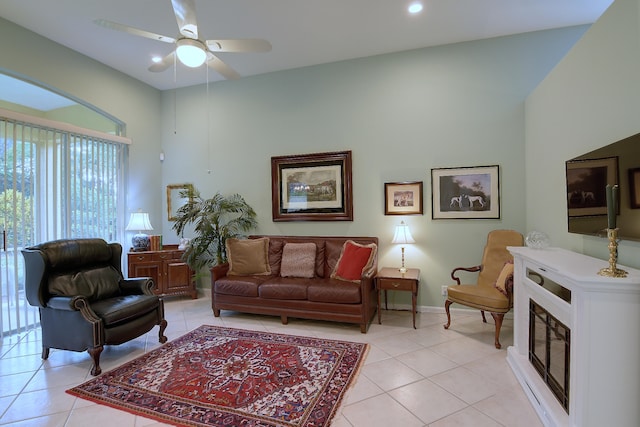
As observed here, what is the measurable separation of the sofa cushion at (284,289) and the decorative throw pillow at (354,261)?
49 centimetres

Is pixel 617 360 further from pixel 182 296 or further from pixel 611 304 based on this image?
pixel 182 296

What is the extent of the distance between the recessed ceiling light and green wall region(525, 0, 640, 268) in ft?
4.82

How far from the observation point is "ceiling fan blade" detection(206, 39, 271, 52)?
2562 mm

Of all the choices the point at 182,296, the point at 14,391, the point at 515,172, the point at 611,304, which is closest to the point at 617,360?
the point at 611,304

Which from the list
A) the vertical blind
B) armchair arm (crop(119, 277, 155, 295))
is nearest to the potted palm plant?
the vertical blind

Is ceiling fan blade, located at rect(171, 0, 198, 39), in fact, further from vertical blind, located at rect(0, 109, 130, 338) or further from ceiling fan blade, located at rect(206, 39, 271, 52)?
vertical blind, located at rect(0, 109, 130, 338)

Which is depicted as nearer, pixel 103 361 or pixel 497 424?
pixel 497 424

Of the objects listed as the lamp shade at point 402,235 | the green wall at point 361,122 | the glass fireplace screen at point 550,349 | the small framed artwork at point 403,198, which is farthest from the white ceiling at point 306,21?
the glass fireplace screen at point 550,349

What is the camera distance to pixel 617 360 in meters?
1.52

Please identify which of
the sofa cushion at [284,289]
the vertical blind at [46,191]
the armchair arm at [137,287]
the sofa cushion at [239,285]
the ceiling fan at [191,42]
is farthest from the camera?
the sofa cushion at [239,285]

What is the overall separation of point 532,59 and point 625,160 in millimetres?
2500

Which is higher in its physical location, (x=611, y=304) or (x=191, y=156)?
(x=191, y=156)

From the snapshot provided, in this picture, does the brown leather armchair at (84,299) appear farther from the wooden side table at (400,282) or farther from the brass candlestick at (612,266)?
the brass candlestick at (612,266)

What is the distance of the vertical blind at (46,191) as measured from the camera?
3.36 metres
